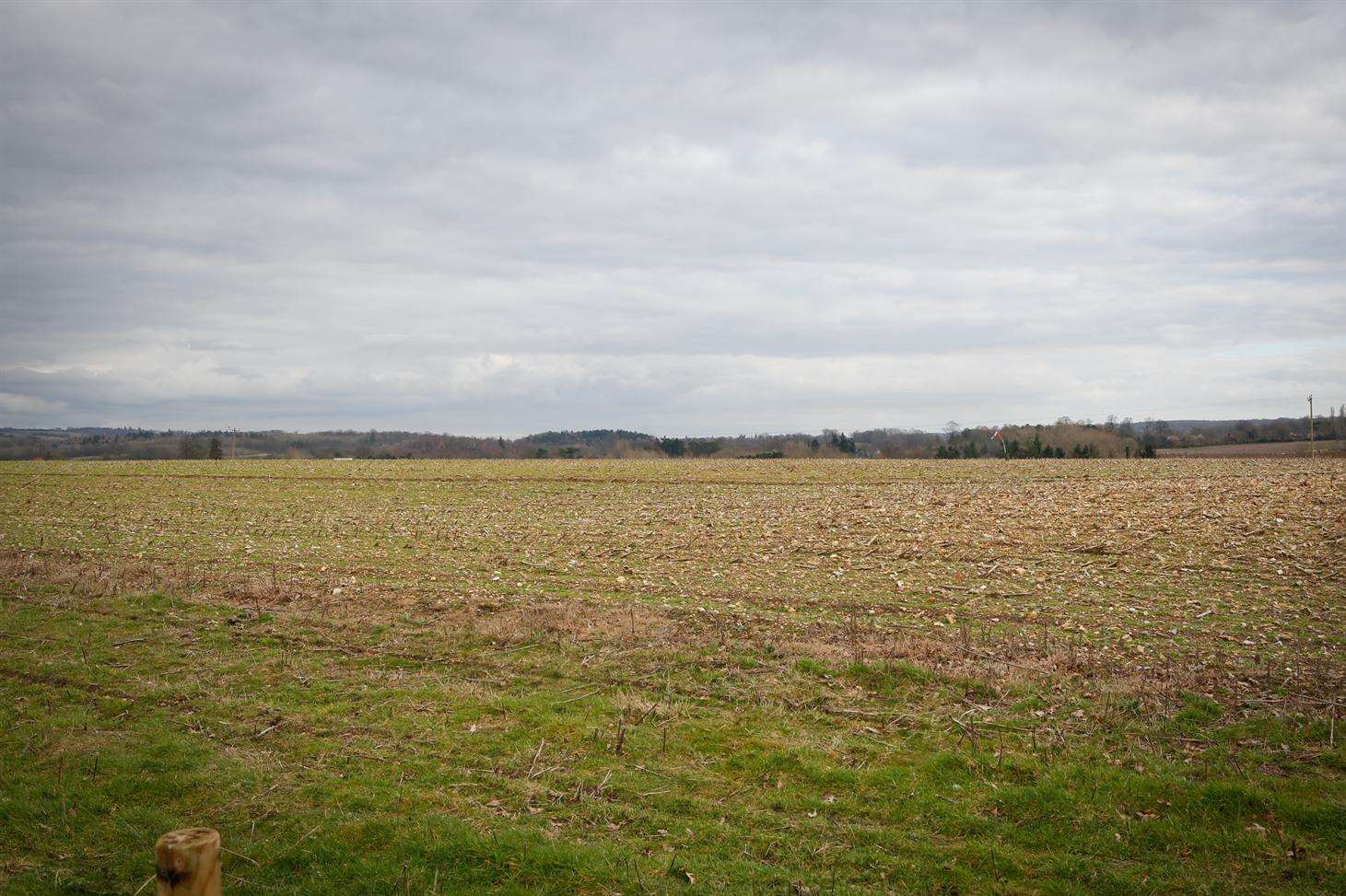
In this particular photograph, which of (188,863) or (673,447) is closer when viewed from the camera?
(188,863)

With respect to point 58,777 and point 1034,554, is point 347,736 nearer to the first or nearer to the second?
point 58,777

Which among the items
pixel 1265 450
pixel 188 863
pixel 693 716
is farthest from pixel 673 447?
pixel 188 863

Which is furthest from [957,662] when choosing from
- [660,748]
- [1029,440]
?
[1029,440]

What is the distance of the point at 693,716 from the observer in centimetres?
967

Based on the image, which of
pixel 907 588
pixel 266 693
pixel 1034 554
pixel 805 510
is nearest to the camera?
pixel 266 693

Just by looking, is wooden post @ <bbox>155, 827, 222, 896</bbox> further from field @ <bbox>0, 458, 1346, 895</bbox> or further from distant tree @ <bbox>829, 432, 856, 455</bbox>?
distant tree @ <bbox>829, 432, 856, 455</bbox>

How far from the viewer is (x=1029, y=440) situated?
92688mm

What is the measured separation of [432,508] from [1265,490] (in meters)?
31.9

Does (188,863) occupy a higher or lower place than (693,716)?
higher

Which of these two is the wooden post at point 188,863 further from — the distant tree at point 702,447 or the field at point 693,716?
the distant tree at point 702,447

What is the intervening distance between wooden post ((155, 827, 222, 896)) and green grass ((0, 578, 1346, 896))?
295 cm

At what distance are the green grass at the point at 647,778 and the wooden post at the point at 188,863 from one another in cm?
295

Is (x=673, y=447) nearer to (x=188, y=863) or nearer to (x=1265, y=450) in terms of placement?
(x=1265, y=450)

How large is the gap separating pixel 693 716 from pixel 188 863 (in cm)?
675
